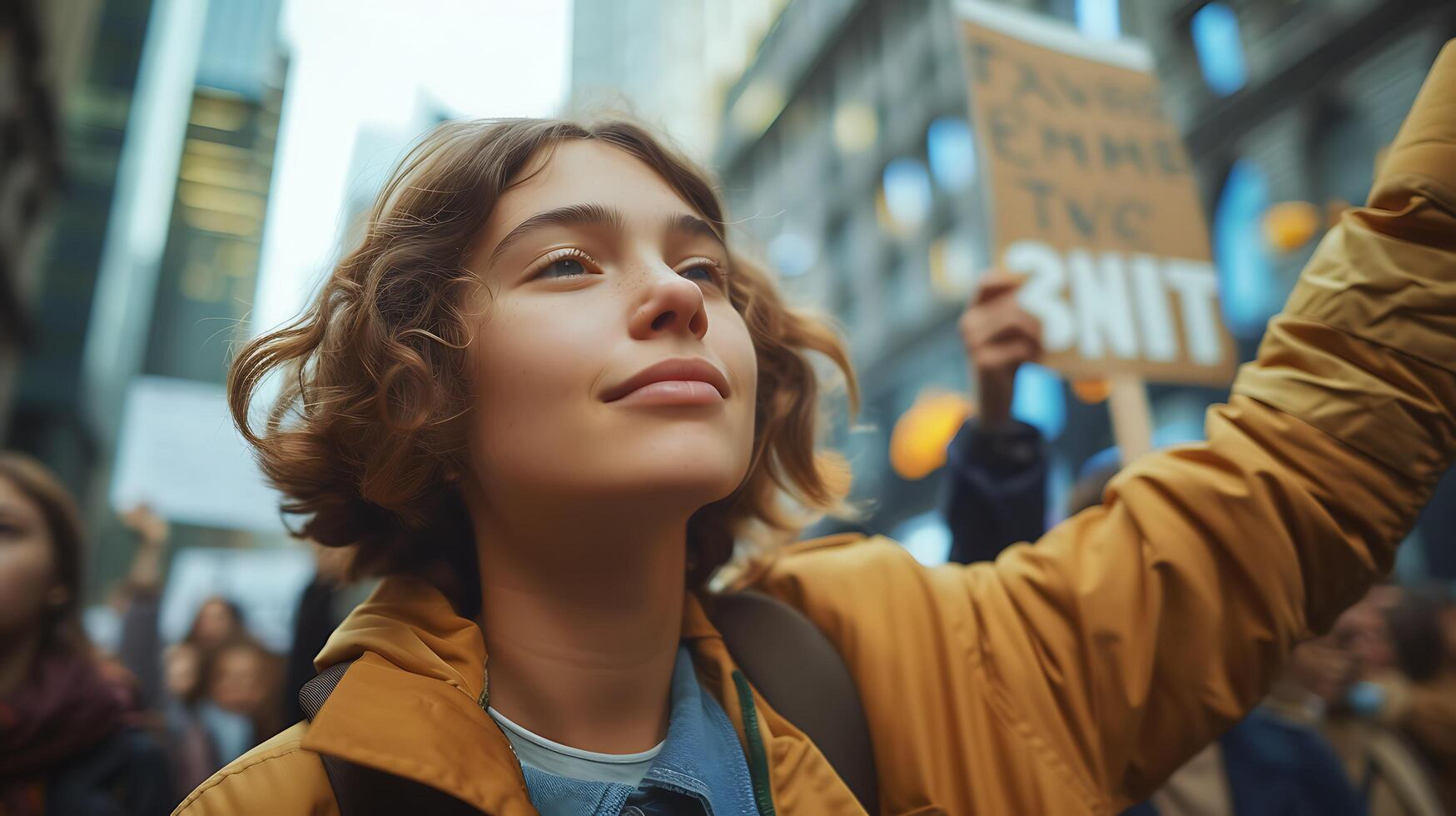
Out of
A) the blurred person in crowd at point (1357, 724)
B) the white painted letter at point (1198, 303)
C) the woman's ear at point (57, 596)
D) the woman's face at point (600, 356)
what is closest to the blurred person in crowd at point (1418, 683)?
the blurred person in crowd at point (1357, 724)

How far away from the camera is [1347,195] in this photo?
33.1 ft

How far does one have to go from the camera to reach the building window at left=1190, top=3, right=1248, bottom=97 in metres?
12.0

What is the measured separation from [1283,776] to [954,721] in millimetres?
1694

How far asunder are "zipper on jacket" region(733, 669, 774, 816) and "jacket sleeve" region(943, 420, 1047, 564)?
3.49ft

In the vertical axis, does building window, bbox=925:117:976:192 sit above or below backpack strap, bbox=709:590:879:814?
above

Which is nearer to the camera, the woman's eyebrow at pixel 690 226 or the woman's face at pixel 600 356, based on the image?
the woman's face at pixel 600 356

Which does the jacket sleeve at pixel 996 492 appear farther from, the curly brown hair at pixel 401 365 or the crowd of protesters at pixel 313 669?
the curly brown hair at pixel 401 365

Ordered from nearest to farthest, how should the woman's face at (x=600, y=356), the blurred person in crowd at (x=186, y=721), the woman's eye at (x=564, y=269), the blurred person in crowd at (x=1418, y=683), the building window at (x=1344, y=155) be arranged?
the woman's face at (x=600, y=356), the woman's eye at (x=564, y=269), the blurred person in crowd at (x=1418, y=683), the blurred person in crowd at (x=186, y=721), the building window at (x=1344, y=155)

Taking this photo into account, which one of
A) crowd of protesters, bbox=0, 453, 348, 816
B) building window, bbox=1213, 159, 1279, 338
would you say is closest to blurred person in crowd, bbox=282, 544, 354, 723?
crowd of protesters, bbox=0, 453, 348, 816

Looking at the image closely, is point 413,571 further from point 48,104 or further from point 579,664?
point 48,104

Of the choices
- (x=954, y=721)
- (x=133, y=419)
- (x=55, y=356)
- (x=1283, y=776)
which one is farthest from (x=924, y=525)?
(x=55, y=356)

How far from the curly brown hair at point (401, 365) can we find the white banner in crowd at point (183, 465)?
4.42m

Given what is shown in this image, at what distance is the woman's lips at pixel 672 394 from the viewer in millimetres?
1249

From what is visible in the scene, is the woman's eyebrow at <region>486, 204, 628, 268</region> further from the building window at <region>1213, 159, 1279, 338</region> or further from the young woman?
the building window at <region>1213, 159, 1279, 338</region>
